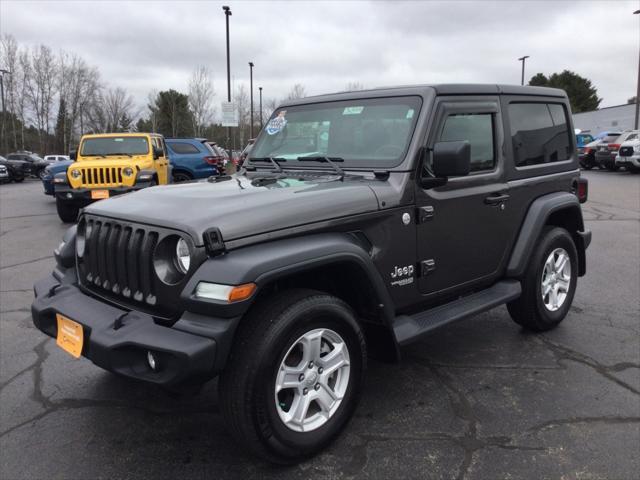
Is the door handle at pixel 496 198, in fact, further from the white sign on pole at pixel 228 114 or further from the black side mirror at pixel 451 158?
the white sign on pole at pixel 228 114

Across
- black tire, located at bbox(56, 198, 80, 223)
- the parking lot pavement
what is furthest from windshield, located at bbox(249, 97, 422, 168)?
black tire, located at bbox(56, 198, 80, 223)

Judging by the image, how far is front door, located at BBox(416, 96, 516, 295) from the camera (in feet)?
10.7

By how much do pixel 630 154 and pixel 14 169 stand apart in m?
28.2

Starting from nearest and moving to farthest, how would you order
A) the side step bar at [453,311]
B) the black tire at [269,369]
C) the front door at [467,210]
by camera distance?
the black tire at [269,369], the side step bar at [453,311], the front door at [467,210]

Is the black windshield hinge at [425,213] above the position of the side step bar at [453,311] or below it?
above

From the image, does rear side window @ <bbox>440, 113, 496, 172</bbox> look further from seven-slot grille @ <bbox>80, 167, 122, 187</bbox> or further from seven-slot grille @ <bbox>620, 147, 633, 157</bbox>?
seven-slot grille @ <bbox>620, 147, 633, 157</bbox>

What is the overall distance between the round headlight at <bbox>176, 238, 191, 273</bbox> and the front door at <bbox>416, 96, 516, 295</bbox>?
1415 millimetres

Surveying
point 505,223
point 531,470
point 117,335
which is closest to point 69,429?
point 117,335

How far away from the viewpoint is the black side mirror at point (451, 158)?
2930 mm

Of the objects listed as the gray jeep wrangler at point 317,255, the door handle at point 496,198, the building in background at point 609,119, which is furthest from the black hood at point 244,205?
the building in background at point 609,119

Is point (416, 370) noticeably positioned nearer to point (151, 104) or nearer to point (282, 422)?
point (282, 422)

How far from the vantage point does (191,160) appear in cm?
1582

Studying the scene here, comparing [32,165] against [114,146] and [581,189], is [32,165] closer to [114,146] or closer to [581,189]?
[114,146]

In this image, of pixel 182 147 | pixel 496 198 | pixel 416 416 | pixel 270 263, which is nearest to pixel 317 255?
pixel 270 263
